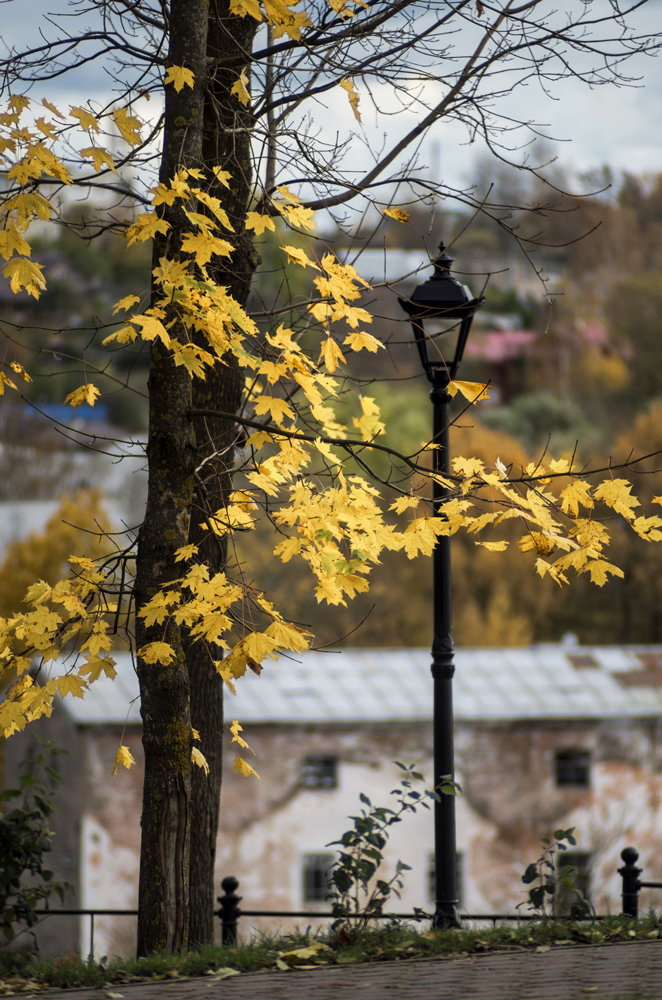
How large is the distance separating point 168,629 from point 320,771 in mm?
20603

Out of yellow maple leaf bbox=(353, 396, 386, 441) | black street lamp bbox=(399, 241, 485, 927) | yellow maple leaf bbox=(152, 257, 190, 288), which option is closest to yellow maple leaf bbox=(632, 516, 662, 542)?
black street lamp bbox=(399, 241, 485, 927)

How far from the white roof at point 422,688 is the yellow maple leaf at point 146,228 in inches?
760

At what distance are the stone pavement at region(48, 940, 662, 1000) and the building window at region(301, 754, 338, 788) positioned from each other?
20.0m

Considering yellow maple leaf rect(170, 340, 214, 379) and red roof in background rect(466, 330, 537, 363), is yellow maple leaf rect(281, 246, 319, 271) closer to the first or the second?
yellow maple leaf rect(170, 340, 214, 379)

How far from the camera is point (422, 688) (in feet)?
85.4

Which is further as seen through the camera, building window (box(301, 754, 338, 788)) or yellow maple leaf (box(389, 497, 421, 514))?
building window (box(301, 754, 338, 788))

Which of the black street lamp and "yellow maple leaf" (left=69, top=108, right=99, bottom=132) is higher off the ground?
"yellow maple leaf" (left=69, top=108, right=99, bottom=132)

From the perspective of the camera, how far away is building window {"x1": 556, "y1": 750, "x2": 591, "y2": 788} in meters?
25.5

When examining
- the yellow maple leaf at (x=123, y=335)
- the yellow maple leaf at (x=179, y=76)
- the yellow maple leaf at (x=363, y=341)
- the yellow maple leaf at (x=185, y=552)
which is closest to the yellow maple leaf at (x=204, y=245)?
the yellow maple leaf at (x=123, y=335)

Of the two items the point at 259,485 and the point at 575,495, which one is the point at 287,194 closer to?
the point at 259,485

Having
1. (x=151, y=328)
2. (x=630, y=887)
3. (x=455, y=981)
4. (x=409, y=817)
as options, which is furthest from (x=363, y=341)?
(x=409, y=817)

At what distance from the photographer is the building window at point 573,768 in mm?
25547

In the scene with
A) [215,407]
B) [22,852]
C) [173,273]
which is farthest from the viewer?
[22,852]

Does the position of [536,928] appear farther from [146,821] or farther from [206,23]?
[206,23]
